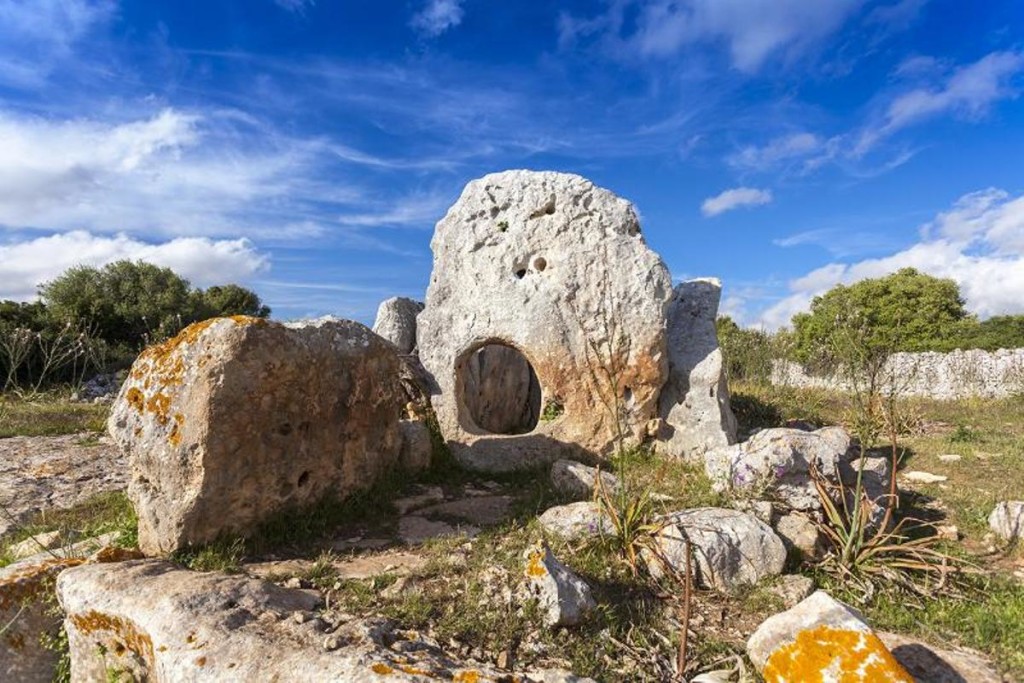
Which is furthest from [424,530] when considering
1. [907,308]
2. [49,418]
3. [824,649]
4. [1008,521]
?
[907,308]

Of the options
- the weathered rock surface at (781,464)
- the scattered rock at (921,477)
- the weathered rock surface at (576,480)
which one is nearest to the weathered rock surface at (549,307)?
the weathered rock surface at (576,480)

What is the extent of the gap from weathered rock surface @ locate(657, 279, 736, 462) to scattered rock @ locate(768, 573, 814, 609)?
11.7 ft

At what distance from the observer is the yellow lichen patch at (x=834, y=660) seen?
3375 millimetres

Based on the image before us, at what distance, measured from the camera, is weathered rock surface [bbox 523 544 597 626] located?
4410 millimetres

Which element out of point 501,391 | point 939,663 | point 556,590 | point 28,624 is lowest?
point 939,663

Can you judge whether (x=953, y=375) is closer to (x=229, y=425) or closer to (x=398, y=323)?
A: (x=398, y=323)

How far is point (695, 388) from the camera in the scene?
365 inches

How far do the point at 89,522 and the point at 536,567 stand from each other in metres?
5.02

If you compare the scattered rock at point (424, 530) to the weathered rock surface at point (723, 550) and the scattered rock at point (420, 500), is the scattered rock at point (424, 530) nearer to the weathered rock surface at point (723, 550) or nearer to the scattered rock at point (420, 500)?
the scattered rock at point (420, 500)

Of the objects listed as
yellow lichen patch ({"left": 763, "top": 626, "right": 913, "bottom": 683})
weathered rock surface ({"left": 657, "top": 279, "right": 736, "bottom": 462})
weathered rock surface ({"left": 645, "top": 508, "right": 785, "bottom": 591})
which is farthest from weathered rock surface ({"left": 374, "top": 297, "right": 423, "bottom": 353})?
yellow lichen patch ({"left": 763, "top": 626, "right": 913, "bottom": 683})

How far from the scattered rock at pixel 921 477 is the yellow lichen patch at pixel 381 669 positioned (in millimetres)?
8445

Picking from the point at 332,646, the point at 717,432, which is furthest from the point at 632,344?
the point at 332,646

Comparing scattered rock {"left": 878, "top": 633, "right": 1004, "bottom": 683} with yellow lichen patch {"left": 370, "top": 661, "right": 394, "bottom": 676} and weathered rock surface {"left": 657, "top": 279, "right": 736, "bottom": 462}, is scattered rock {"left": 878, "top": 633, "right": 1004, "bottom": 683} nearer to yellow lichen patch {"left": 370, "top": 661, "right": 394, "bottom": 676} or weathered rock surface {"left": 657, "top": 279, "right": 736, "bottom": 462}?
yellow lichen patch {"left": 370, "top": 661, "right": 394, "bottom": 676}

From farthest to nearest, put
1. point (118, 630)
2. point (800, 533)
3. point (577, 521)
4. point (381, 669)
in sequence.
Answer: point (577, 521) < point (800, 533) < point (118, 630) < point (381, 669)
